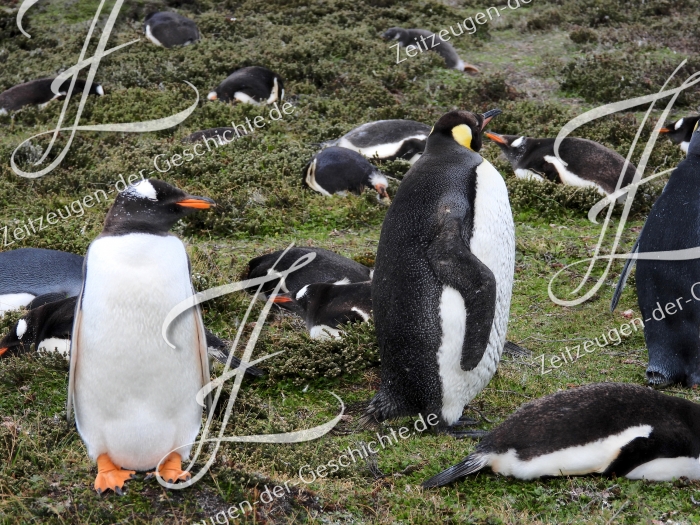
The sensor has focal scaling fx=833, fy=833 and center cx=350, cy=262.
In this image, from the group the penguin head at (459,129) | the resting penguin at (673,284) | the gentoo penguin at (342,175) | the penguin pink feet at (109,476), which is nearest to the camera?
the penguin pink feet at (109,476)

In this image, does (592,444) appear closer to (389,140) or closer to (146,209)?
(146,209)

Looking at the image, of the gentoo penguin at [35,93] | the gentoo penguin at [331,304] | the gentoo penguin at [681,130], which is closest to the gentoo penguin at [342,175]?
the gentoo penguin at [331,304]

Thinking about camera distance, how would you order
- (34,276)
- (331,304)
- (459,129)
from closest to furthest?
(459,129) → (331,304) → (34,276)

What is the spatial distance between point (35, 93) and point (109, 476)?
10022mm

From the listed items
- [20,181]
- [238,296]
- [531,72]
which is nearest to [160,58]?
[20,181]

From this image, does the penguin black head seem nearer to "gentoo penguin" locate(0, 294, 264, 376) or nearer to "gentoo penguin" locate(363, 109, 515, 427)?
"gentoo penguin" locate(363, 109, 515, 427)

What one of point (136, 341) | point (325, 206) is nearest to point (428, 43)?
point (325, 206)

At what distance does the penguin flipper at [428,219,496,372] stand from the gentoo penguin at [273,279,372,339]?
152 cm

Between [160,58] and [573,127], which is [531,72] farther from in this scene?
[160,58]

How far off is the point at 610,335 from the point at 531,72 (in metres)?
8.52

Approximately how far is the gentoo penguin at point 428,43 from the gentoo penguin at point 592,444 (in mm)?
10579

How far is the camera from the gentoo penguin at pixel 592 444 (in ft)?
13.0

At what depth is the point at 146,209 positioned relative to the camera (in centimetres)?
368

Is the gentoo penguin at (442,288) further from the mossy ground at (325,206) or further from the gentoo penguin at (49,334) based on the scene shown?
the gentoo penguin at (49,334)
